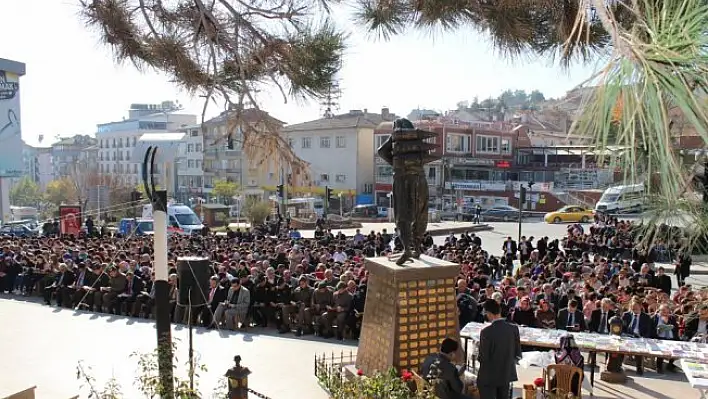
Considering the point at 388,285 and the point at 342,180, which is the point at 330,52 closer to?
the point at 388,285

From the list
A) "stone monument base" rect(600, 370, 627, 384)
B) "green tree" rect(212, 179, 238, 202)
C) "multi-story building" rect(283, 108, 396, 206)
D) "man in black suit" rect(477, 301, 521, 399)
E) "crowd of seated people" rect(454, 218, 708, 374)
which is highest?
"multi-story building" rect(283, 108, 396, 206)

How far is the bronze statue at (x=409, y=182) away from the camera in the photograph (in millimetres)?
7750

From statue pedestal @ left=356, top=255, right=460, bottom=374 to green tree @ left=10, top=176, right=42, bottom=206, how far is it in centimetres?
8124

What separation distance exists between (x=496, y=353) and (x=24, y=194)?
87899mm

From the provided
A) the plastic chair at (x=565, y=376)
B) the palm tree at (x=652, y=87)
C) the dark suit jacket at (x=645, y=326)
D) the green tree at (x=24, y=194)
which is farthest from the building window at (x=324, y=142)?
the palm tree at (x=652, y=87)

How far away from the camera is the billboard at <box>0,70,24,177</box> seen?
49125mm

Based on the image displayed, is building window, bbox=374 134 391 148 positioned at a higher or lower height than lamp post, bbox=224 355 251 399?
higher

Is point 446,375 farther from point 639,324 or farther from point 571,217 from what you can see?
point 571,217

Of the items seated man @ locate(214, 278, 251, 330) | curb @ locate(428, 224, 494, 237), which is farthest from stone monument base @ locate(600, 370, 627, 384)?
curb @ locate(428, 224, 494, 237)

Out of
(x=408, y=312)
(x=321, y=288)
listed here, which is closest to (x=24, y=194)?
(x=321, y=288)

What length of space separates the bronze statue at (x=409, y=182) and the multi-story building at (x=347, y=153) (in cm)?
4121

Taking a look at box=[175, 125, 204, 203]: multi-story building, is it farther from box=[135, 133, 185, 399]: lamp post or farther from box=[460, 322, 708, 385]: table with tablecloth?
box=[135, 133, 185, 399]: lamp post

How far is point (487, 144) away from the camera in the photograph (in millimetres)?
50406

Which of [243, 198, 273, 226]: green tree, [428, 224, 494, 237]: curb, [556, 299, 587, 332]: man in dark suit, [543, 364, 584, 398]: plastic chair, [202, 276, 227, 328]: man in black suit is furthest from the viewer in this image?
[243, 198, 273, 226]: green tree
